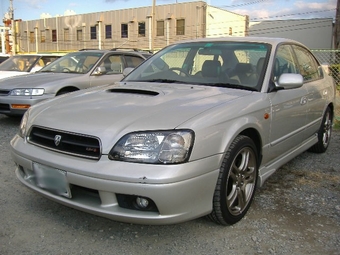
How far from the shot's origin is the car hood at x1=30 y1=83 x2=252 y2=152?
245cm

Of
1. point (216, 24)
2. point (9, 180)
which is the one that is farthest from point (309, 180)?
point (216, 24)

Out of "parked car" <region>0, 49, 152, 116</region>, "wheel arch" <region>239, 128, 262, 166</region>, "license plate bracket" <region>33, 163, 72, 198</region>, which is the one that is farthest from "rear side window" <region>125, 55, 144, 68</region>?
"license plate bracket" <region>33, 163, 72, 198</region>

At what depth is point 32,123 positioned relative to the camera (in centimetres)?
288

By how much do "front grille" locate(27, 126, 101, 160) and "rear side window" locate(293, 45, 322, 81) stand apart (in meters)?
2.83

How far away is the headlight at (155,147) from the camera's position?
233cm

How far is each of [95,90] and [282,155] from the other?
205 centimetres

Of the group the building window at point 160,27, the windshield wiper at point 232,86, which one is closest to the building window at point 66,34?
the building window at point 160,27

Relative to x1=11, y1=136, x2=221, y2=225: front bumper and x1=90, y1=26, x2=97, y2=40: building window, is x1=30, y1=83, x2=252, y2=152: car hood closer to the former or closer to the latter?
x1=11, y1=136, x2=221, y2=225: front bumper

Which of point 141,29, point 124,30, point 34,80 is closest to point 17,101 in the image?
point 34,80

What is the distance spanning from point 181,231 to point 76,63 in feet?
18.1

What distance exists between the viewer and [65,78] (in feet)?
22.1

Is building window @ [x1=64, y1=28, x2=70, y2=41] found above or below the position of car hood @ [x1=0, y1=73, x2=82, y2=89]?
above

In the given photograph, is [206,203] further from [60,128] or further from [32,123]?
[32,123]

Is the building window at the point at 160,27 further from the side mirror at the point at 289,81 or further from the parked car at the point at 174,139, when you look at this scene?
the side mirror at the point at 289,81
